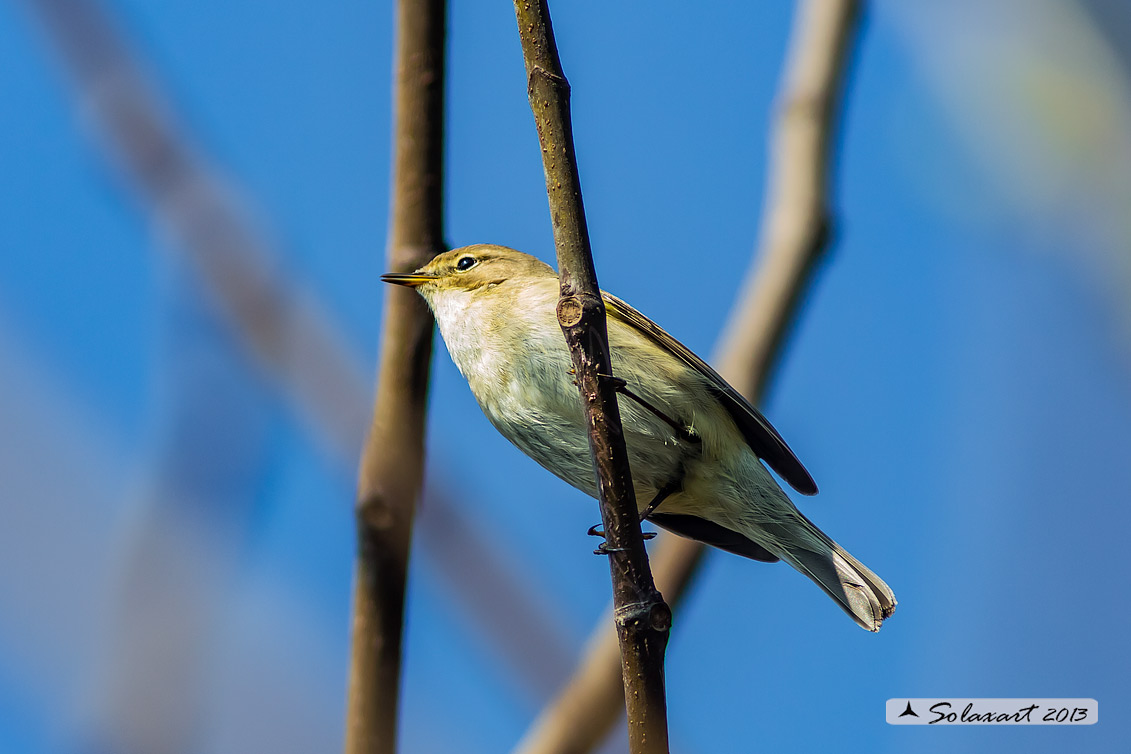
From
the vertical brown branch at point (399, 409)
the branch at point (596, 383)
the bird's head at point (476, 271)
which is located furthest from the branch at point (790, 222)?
the bird's head at point (476, 271)

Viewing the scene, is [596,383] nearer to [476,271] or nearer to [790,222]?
[790,222]

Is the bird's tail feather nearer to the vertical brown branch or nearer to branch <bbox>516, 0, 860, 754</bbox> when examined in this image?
branch <bbox>516, 0, 860, 754</bbox>

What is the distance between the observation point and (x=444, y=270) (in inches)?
164

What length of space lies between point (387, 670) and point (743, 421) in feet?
7.43

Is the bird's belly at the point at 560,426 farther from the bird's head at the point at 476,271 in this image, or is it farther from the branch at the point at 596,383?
the branch at the point at 596,383

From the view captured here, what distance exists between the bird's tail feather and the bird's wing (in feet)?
0.53

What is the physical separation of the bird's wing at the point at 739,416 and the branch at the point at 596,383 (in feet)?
4.87

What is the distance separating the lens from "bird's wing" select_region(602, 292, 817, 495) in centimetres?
356

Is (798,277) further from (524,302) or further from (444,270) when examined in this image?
(444,270)

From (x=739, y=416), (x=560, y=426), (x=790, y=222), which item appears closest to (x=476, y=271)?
(x=560, y=426)

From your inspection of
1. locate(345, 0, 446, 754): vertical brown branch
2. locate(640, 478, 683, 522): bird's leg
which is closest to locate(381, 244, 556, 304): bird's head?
locate(640, 478, 683, 522): bird's leg

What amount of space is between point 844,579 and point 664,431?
0.90 meters

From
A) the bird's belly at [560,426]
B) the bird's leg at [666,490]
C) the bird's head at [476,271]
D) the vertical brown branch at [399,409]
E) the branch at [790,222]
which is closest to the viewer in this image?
the vertical brown branch at [399,409]

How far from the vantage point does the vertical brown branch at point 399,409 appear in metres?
1.57
